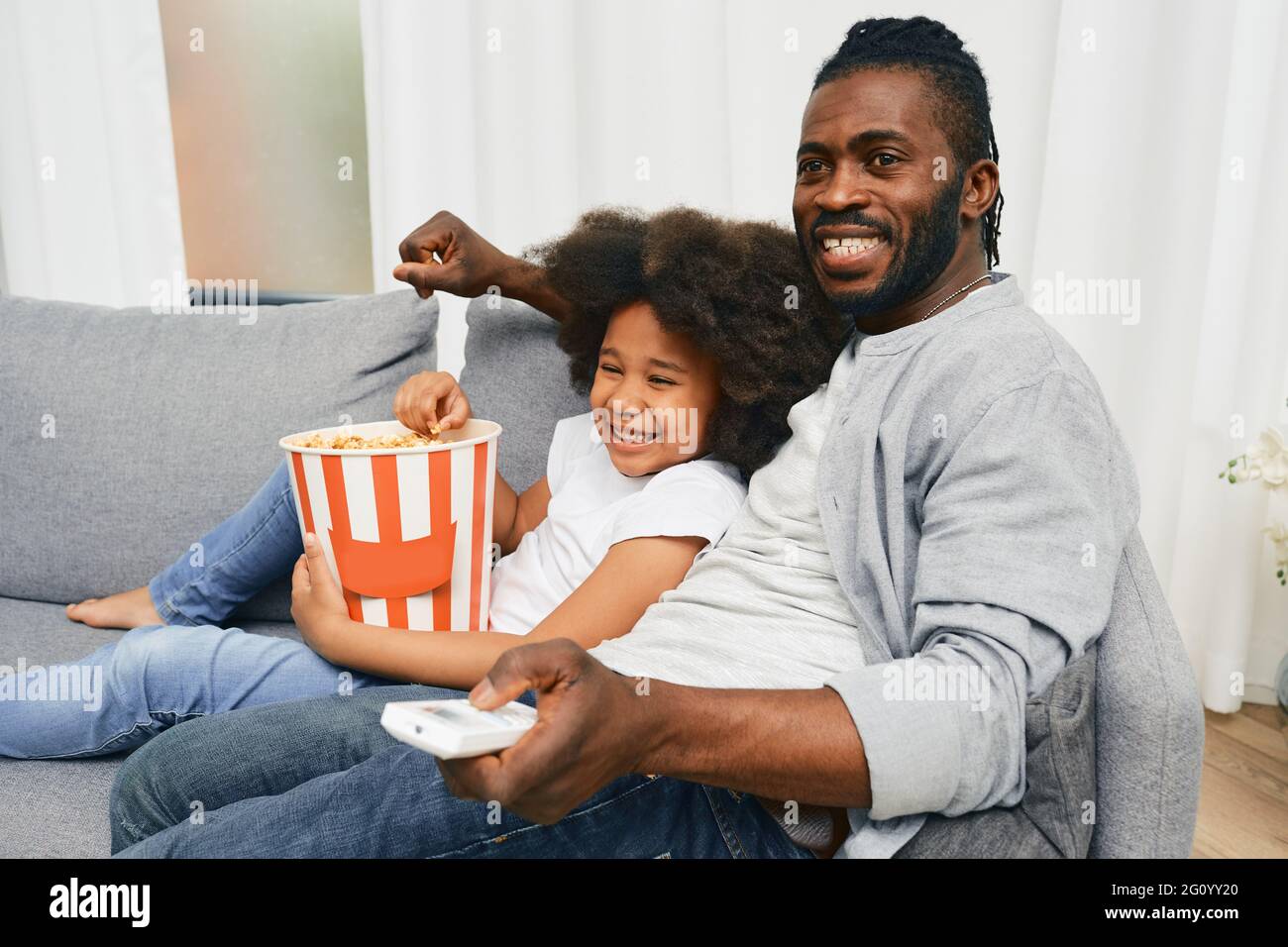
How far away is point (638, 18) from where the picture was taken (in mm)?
2262

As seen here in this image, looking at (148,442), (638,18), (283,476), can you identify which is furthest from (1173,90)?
(148,442)

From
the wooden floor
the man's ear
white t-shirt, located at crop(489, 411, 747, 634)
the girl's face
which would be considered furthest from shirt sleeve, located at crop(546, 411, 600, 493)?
the wooden floor

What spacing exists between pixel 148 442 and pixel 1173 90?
2114 mm

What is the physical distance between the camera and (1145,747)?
0.94 meters

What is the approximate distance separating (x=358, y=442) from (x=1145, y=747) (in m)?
0.94

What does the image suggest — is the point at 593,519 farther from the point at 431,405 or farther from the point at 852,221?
the point at 852,221

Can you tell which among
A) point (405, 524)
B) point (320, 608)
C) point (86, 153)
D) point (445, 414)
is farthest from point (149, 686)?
point (86, 153)

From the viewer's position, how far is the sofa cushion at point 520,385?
168cm

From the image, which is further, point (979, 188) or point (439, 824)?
point (979, 188)

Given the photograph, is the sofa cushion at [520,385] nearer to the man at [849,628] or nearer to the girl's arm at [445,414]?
the girl's arm at [445,414]

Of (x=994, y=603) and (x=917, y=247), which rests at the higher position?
(x=917, y=247)

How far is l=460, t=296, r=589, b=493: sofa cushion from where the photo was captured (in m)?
1.68

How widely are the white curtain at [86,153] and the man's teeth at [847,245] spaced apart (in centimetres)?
191

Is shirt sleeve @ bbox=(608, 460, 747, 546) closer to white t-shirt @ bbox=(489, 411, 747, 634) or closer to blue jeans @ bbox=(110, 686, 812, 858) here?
white t-shirt @ bbox=(489, 411, 747, 634)
